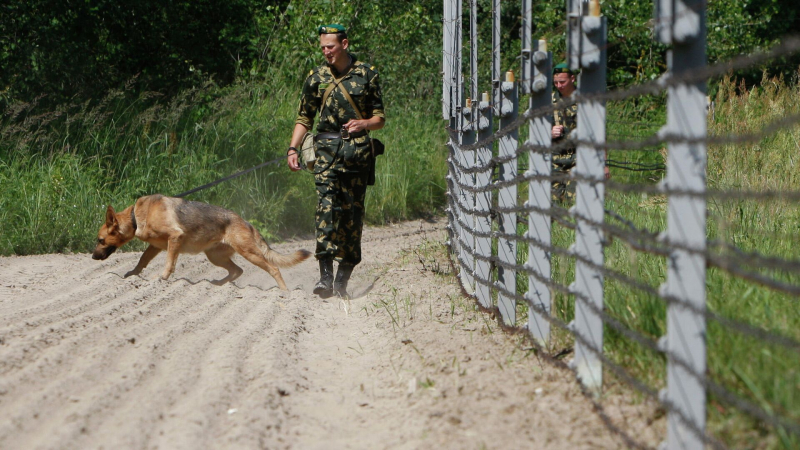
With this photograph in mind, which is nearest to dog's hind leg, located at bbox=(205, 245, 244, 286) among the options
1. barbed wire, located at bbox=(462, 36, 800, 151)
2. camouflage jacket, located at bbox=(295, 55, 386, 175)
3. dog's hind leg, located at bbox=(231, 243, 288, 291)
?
dog's hind leg, located at bbox=(231, 243, 288, 291)

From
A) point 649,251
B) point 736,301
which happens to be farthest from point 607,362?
point 736,301

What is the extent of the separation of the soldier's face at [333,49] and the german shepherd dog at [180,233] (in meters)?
1.99

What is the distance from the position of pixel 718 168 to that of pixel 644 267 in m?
4.35

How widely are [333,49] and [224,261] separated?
2950mm

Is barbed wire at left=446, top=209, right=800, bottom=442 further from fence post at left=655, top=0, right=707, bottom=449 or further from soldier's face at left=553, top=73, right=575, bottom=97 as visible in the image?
soldier's face at left=553, top=73, right=575, bottom=97

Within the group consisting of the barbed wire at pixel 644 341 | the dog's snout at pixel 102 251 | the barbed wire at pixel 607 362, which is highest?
the barbed wire at pixel 644 341

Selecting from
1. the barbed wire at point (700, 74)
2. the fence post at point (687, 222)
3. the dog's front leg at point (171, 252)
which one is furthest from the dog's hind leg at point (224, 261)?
the fence post at point (687, 222)

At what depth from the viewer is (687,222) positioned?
2.68 m

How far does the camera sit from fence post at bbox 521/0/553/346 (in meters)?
4.38

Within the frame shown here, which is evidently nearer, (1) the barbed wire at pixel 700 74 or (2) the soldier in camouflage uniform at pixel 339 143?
(1) the barbed wire at pixel 700 74

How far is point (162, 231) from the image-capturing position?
837cm

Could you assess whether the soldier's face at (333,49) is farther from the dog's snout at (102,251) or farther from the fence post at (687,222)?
the fence post at (687,222)

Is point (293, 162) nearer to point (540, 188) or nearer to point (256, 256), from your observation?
point (256, 256)

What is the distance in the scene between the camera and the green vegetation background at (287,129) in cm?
404
